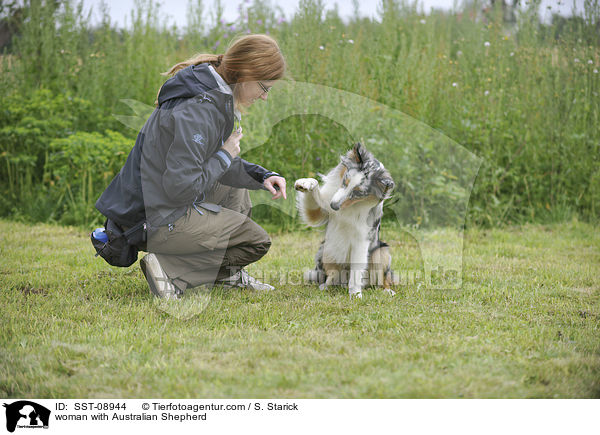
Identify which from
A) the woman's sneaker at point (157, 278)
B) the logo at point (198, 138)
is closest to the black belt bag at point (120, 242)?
the woman's sneaker at point (157, 278)

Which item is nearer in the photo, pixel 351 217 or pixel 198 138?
pixel 198 138

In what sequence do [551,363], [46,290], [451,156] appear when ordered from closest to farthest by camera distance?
[551,363] → [46,290] → [451,156]

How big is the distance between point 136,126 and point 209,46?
230 cm

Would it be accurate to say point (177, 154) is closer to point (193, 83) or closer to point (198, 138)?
point (198, 138)

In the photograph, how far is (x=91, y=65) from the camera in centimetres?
734

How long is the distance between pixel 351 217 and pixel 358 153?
1.68 ft

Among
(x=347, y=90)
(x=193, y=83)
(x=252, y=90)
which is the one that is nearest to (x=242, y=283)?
(x=252, y=90)

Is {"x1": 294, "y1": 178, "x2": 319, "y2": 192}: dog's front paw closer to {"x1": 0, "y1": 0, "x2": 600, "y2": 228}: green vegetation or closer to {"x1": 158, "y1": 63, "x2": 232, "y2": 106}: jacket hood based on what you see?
{"x1": 158, "y1": 63, "x2": 232, "y2": 106}: jacket hood

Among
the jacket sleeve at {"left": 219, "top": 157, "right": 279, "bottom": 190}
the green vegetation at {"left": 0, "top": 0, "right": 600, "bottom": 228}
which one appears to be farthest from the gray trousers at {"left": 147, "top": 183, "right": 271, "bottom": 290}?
the green vegetation at {"left": 0, "top": 0, "right": 600, "bottom": 228}

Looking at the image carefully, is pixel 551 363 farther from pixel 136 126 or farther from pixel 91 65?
pixel 91 65

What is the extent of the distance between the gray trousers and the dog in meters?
0.44

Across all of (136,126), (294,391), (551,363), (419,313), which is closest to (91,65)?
(136,126)

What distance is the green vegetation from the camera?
6.29 meters

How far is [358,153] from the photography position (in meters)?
3.57
